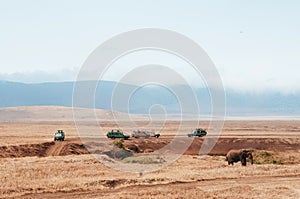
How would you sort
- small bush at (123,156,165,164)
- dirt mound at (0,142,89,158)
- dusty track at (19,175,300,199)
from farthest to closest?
dirt mound at (0,142,89,158), small bush at (123,156,165,164), dusty track at (19,175,300,199)

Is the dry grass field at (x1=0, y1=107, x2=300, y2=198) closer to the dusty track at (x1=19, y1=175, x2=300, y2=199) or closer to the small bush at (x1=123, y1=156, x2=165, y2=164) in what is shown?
the dusty track at (x1=19, y1=175, x2=300, y2=199)

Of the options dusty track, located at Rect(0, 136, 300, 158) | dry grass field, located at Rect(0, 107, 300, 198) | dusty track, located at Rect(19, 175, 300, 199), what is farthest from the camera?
dusty track, located at Rect(0, 136, 300, 158)

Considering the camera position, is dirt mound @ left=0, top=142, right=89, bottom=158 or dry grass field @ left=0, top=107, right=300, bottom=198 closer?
dry grass field @ left=0, top=107, right=300, bottom=198

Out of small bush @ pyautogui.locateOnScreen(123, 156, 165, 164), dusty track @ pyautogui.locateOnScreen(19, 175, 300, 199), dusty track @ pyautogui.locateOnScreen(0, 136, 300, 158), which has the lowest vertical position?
dusty track @ pyautogui.locateOnScreen(19, 175, 300, 199)

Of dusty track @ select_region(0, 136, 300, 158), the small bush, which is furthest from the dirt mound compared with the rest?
the small bush

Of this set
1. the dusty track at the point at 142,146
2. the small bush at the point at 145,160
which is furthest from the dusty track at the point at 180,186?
the dusty track at the point at 142,146

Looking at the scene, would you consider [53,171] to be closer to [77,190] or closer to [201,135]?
[77,190]

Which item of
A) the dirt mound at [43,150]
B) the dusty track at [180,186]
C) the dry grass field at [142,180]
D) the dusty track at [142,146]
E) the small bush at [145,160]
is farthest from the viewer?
the dusty track at [142,146]

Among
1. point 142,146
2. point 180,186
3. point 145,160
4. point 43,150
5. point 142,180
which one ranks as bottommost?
point 180,186

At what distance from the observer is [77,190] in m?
31.1

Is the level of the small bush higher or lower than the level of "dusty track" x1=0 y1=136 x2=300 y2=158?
lower

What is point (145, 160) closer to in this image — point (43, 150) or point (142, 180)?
point (142, 180)

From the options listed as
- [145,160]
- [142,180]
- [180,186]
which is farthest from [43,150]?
[180,186]

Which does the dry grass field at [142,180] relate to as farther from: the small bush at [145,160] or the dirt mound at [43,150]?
the dirt mound at [43,150]
